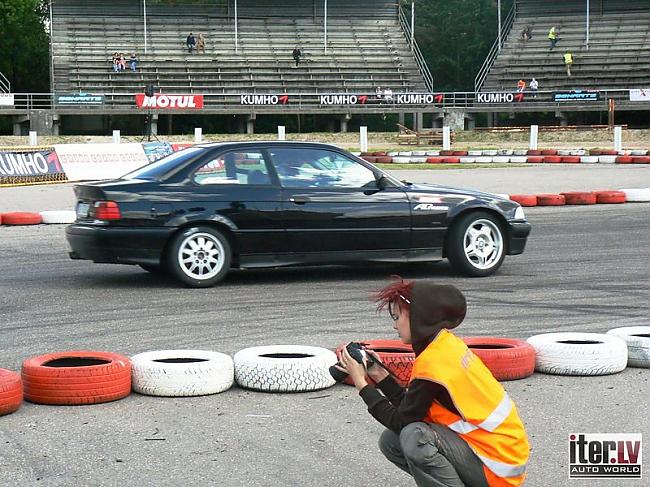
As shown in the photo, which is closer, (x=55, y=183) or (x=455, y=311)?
(x=455, y=311)

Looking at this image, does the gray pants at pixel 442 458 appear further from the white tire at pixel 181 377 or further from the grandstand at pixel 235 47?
the grandstand at pixel 235 47

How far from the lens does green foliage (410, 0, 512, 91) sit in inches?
2623

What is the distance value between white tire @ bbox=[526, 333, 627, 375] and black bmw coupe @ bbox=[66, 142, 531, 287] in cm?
367

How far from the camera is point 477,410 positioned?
378 centimetres

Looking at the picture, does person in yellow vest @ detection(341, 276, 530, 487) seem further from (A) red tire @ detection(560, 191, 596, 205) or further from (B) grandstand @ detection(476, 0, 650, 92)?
(B) grandstand @ detection(476, 0, 650, 92)

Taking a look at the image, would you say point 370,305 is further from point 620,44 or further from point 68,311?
point 620,44

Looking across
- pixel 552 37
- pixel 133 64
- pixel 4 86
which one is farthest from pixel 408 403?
pixel 4 86

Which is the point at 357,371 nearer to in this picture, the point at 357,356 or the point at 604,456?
the point at 357,356

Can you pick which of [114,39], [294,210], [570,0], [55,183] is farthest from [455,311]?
[570,0]

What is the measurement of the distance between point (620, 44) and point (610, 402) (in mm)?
48004

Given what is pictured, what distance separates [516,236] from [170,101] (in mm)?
36084

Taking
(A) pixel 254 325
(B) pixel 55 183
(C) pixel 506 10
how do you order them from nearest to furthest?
(A) pixel 254 325 → (B) pixel 55 183 → (C) pixel 506 10

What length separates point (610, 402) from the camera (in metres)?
6.07

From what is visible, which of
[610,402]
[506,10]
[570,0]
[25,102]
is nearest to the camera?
[610,402]
